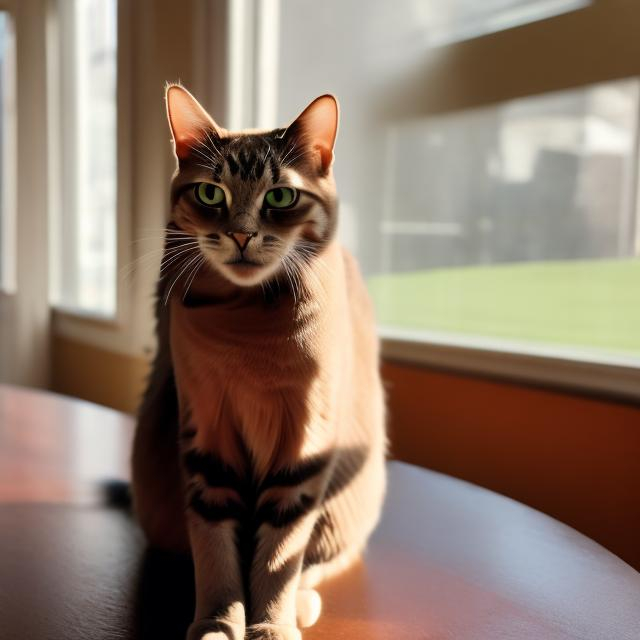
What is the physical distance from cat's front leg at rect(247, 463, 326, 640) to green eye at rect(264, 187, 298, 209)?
0.83ft

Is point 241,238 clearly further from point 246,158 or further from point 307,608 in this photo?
point 307,608

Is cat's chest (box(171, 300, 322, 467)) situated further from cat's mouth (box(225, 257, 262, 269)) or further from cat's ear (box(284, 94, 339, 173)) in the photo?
cat's ear (box(284, 94, 339, 173))

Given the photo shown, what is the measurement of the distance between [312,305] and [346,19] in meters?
1.14

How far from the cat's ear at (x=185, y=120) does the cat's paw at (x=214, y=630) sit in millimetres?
438

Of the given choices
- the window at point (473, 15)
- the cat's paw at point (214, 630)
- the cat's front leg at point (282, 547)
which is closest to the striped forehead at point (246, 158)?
the cat's front leg at point (282, 547)

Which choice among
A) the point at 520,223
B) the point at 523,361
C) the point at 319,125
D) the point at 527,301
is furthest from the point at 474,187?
the point at 319,125

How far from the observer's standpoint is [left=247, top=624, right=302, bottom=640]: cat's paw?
24.7 inches

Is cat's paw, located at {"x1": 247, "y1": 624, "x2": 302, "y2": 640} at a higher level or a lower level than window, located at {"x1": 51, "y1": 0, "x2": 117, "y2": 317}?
lower

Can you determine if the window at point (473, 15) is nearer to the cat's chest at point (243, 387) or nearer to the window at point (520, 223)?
the window at point (520, 223)

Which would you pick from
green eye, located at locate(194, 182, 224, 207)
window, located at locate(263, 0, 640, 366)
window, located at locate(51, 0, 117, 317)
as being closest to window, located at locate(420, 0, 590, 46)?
window, located at locate(263, 0, 640, 366)

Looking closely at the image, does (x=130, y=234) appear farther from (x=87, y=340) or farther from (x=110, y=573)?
(x=110, y=573)

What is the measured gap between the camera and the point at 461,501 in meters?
1.03

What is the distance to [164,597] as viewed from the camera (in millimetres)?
A: 734

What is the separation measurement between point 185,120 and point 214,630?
47 centimetres
